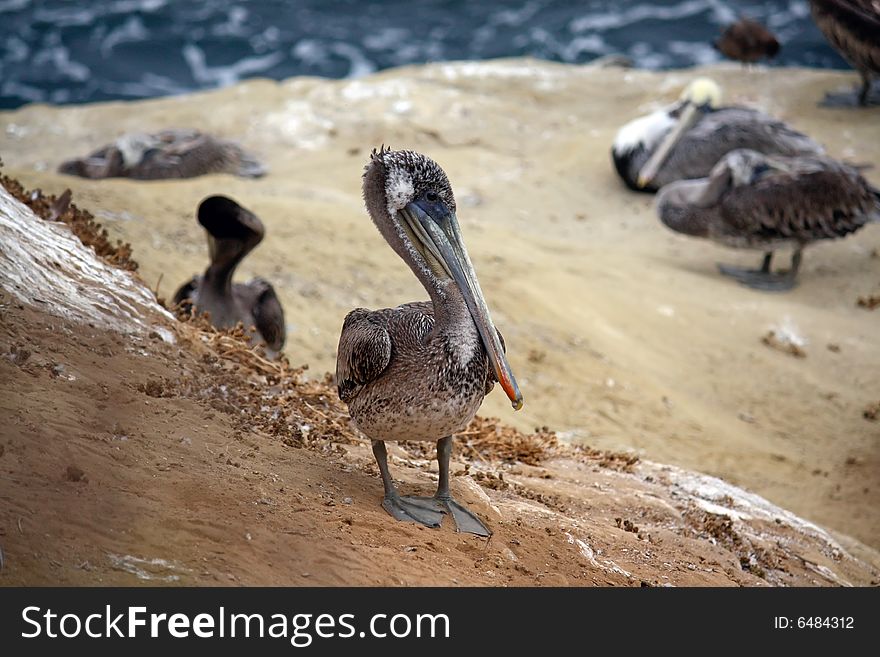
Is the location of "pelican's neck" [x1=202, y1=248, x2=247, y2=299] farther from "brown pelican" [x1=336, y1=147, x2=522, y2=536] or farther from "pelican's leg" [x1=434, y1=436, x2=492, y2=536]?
"pelican's leg" [x1=434, y1=436, x2=492, y2=536]

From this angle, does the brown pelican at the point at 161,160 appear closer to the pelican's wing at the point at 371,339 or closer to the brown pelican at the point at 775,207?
the brown pelican at the point at 775,207

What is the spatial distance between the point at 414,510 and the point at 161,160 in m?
9.85

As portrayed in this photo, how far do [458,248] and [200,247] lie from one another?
179 inches

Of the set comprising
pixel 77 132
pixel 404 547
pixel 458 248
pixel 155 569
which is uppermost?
pixel 458 248

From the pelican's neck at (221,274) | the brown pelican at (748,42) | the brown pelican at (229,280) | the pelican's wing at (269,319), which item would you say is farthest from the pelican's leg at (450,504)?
the brown pelican at (748,42)

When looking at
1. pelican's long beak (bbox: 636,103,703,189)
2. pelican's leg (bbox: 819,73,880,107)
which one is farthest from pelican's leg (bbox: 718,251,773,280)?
pelican's leg (bbox: 819,73,880,107)

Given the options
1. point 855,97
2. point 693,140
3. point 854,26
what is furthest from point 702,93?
point 854,26

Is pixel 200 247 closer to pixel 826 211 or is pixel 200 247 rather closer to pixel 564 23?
pixel 826 211

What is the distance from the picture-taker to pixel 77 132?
48.3 feet

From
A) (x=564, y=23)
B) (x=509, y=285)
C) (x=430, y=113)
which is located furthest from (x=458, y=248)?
(x=564, y=23)

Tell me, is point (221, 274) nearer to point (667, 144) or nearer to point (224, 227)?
point (224, 227)

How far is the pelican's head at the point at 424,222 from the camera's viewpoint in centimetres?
355

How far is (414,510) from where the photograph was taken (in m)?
3.68

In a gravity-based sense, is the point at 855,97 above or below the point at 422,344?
below
